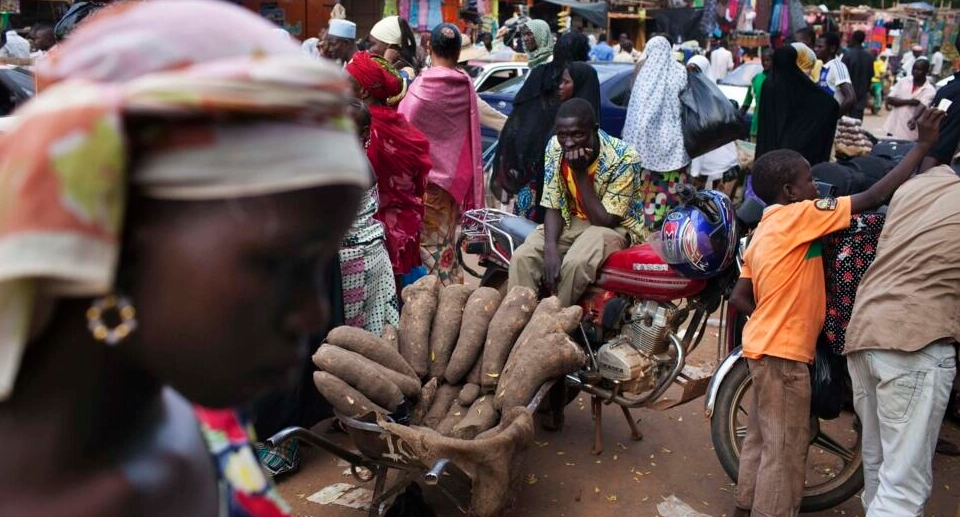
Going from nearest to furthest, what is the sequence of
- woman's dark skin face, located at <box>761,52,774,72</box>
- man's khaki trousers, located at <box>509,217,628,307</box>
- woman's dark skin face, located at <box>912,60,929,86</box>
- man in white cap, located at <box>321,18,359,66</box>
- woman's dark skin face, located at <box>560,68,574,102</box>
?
1. man's khaki trousers, located at <box>509,217,628,307</box>
2. woman's dark skin face, located at <box>560,68,574,102</box>
3. man in white cap, located at <box>321,18,359,66</box>
4. woman's dark skin face, located at <box>761,52,774,72</box>
5. woman's dark skin face, located at <box>912,60,929,86</box>

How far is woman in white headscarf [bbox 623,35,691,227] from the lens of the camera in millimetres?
7215

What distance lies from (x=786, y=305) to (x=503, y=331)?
1200mm

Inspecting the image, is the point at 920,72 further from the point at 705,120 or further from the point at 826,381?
the point at 826,381

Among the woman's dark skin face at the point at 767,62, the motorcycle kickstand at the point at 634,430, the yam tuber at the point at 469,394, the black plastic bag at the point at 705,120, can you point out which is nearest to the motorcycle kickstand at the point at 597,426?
the motorcycle kickstand at the point at 634,430

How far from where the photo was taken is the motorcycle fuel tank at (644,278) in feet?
13.2

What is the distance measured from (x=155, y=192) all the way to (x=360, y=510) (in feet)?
10.7

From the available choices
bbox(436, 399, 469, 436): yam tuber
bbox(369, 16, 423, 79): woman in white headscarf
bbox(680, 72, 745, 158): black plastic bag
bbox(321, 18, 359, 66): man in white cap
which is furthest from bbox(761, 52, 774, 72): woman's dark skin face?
bbox(436, 399, 469, 436): yam tuber

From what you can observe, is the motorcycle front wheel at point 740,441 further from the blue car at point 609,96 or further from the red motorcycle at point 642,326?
the blue car at point 609,96

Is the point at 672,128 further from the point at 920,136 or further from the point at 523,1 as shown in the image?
the point at 523,1

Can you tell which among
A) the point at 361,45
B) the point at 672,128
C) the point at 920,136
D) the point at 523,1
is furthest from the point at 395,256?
the point at 523,1

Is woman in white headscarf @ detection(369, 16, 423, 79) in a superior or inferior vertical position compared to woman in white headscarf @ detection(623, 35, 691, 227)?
superior

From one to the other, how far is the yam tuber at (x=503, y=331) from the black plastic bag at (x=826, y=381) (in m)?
1.22

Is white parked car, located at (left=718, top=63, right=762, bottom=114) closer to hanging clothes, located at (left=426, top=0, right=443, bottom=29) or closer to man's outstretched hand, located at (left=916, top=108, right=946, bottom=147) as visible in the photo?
hanging clothes, located at (left=426, top=0, right=443, bottom=29)

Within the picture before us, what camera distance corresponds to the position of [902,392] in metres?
3.25
